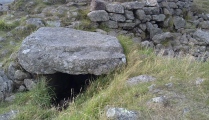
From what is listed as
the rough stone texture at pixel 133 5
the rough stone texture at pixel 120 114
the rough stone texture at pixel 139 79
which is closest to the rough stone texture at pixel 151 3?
the rough stone texture at pixel 133 5

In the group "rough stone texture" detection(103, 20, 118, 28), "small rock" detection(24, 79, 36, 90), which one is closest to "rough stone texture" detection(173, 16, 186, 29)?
"rough stone texture" detection(103, 20, 118, 28)

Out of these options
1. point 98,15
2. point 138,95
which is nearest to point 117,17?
point 98,15

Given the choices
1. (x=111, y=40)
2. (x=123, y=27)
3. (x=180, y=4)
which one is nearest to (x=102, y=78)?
(x=111, y=40)

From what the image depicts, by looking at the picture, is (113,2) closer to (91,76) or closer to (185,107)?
(91,76)

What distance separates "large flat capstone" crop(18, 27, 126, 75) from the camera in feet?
19.3

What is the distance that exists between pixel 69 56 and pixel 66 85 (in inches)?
56.8

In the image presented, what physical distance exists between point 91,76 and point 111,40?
1.03 metres

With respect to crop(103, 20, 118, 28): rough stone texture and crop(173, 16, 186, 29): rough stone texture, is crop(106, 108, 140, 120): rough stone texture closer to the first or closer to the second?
crop(103, 20, 118, 28): rough stone texture

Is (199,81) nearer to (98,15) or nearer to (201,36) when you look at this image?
(98,15)

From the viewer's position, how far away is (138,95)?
4797mm

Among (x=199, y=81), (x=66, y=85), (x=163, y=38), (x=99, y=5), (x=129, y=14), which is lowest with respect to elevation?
(x=66, y=85)

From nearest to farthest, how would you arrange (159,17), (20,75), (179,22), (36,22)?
(20,75) → (36,22) → (159,17) → (179,22)

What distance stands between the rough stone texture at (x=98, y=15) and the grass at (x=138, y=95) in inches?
102

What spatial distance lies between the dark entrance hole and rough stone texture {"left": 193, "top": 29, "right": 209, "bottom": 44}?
546 centimetres
